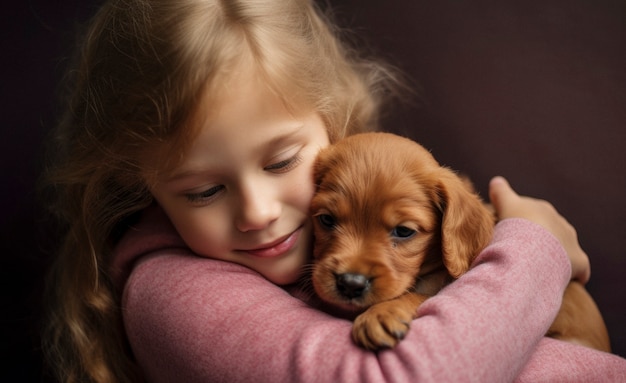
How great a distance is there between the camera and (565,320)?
2168 mm

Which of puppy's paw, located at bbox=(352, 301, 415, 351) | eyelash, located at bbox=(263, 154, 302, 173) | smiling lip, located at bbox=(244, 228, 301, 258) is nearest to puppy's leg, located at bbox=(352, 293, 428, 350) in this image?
puppy's paw, located at bbox=(352, 301, 415, 351)

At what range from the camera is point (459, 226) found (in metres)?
1.95

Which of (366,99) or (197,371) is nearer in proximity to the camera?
(197,371)

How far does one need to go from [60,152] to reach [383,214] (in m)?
1.29

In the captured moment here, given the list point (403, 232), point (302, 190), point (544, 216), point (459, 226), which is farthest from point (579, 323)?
point (302, 190)

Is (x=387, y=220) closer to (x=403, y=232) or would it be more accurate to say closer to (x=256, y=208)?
(x=403, y=232)

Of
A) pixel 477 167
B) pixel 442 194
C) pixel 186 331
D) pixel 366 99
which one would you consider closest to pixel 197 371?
pixel 186 331

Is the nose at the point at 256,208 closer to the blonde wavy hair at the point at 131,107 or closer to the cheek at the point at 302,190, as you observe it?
the cheek at the point at 302,190

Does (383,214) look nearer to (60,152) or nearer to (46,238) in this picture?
(60,152)

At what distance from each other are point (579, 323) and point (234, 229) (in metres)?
1.23

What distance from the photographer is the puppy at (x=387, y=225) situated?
72.0 inches

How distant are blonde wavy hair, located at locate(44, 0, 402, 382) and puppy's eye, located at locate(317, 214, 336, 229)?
36cm

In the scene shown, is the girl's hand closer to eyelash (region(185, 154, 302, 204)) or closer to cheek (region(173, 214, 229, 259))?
eyelash (region(185, 154, 302, 204))

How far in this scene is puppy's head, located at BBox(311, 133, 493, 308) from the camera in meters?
1.85
